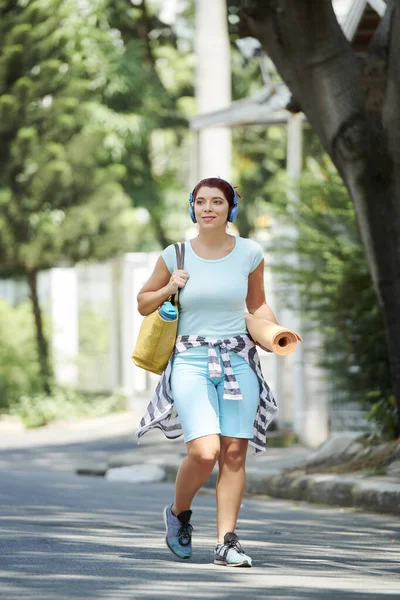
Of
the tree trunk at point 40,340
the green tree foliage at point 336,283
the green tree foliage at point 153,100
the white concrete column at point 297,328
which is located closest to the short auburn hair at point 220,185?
the green tree foliage at point 336,283

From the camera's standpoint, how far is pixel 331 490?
1105 centimetres

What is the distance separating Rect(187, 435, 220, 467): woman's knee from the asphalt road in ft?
1.69

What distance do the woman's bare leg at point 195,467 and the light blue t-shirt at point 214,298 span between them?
53 cm

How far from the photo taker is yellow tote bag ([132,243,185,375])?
271 inches

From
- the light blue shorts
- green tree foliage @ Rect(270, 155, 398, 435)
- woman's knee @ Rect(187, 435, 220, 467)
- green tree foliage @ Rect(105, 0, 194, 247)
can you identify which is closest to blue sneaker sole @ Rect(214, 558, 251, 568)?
woman's knee @ Rect(187, 435, 220, 467)

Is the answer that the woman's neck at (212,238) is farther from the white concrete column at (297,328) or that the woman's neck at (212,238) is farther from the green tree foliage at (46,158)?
the green tree foliage at (46,158)

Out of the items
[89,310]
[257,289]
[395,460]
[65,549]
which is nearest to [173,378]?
[257,289]

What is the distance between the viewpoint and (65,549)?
289 inches

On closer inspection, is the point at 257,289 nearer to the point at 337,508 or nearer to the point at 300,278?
the point at 337,508

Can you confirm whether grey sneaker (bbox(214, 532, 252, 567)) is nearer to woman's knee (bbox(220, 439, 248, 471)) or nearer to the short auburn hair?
woman's knee (bbox(220, 439, 248, 471))

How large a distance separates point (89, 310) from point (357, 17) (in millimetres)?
10063

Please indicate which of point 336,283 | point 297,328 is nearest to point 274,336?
point 336,283

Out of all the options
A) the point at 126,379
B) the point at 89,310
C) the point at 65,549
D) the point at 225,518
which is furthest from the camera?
the point at 89,310

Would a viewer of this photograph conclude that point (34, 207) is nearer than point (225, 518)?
No
